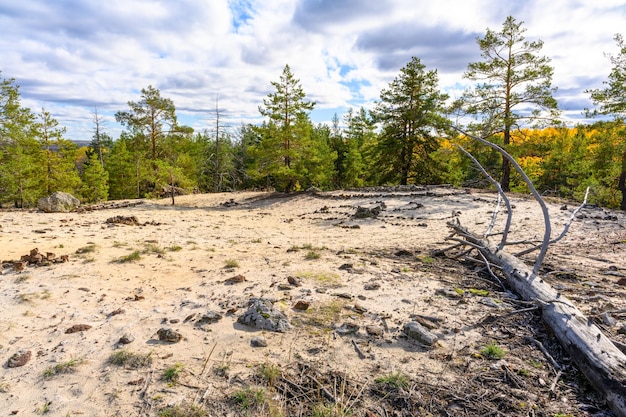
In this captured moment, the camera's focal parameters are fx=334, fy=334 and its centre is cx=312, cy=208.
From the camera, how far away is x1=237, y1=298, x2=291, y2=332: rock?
3.82 meters

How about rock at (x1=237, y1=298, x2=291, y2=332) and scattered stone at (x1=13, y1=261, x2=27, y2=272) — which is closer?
rock at (x1=237, y1=298, x2=291, y2=332)

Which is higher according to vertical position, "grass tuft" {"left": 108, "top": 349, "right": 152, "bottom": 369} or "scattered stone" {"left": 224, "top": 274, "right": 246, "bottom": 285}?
"scattered stone" {"left": 224, "top": 274, "right": 246, "bottom": 285}

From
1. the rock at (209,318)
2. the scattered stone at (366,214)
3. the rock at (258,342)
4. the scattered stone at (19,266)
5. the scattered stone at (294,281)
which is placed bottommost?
the rock at (258,342)

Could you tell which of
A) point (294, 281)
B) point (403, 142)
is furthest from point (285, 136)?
point (294, 281)

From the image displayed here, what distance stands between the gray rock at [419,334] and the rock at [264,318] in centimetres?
133

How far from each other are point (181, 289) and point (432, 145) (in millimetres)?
20630

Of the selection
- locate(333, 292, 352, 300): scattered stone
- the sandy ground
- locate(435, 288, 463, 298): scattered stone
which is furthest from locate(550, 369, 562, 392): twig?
locate(333, 292, 352, 300): scattered stone

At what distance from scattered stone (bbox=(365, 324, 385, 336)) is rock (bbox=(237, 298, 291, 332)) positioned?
896 millimetres

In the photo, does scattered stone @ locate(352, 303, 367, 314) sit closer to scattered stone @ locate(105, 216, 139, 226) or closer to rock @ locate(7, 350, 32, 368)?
rock @ locate(7, 350, 32, 368)

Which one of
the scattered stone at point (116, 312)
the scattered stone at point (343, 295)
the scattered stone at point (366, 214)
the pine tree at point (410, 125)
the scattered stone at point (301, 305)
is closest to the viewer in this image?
the scattered stone at point (116, 312)

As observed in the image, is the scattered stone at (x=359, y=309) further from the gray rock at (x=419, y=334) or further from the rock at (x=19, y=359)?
the rock at (x=19, y=359)

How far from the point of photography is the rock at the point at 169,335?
3527 millimetres

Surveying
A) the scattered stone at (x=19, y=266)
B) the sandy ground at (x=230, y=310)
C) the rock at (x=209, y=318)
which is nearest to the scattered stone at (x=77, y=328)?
the sandy ground at (x=230, y=310)

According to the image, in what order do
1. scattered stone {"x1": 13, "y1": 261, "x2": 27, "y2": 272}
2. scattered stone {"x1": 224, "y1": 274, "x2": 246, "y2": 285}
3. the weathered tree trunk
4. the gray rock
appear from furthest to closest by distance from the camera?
scattered stone {"x1": 13, "y1": 261, "x2": 27, "y2": 272}
scattered stone {"x1": 224, "y1": 274, "x2": 246, "y2": 285}
the gray rock
the weathered tree trunk
